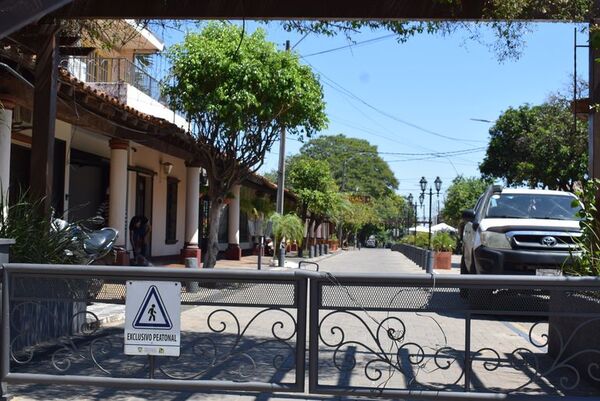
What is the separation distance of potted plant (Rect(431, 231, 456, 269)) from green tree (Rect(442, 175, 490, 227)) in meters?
25.6

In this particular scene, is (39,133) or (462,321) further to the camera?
(39,133)

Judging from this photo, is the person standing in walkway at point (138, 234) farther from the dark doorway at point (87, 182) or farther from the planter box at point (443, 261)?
the planter box at point (443, 261)

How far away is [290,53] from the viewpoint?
54.2 feet

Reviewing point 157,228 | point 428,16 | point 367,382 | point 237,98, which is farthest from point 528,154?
point 367,382

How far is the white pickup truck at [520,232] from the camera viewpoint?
393 inches

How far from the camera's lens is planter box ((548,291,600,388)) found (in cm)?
500

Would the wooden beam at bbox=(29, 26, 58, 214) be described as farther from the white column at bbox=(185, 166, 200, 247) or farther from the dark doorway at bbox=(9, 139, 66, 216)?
the white column at bbox=(185, 166, 200, 247)

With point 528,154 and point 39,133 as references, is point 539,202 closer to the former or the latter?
point 39,133

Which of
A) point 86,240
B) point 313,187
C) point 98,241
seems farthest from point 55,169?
point 313,187

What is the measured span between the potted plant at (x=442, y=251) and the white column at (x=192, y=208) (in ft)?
40.2

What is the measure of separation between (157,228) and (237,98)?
30.8 ft

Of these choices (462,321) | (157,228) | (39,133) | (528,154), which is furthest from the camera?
(528,154)

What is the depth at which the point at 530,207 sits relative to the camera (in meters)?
11.4

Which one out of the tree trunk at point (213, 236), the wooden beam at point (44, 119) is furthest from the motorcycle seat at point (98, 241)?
the tree trunk at point (213, 236)
